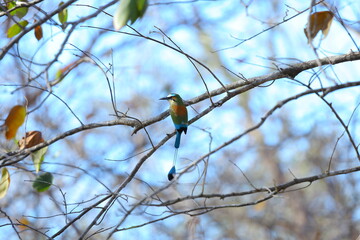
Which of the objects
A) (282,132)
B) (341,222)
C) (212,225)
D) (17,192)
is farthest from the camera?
(282,132)

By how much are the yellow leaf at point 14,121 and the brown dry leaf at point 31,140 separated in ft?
0.28

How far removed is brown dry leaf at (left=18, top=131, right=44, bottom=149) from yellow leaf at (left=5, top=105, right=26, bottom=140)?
0.09 meters

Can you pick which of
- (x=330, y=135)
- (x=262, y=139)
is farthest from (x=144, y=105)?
(x=330, y=135)

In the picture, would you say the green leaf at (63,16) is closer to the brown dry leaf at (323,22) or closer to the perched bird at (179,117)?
the perched bird at (179,117)

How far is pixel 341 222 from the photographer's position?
809cm

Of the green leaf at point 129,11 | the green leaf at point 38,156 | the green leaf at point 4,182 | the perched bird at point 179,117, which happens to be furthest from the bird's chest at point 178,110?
the green leaf at point 129,11

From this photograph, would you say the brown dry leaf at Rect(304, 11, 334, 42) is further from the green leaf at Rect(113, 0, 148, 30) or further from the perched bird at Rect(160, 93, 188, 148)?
the green leaf at Rect(113, 0, 148, 30)

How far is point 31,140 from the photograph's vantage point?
9.52 ft

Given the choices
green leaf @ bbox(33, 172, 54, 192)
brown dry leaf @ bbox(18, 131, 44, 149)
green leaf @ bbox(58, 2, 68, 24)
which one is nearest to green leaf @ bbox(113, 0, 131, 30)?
green leaf @ bbox(58, 2, 68, 24)

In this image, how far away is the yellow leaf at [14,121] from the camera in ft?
9.32

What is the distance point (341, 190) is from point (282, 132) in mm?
2273

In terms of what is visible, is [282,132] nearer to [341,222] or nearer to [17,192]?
[341,222]

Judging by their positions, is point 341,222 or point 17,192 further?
point 341,222

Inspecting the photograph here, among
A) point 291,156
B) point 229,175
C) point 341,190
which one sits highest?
point 291,156
